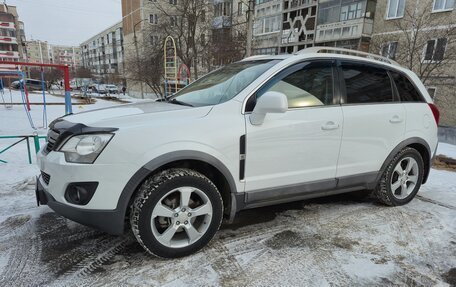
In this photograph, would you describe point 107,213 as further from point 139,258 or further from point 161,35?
point 161,35

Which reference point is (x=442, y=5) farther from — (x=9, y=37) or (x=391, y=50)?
(x=9, y=37)

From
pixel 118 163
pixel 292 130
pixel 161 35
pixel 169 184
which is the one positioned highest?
pixel 161 35

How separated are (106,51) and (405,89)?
281 ft

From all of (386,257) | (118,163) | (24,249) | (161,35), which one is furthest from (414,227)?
(161,35)

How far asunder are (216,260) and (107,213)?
96 centimetres

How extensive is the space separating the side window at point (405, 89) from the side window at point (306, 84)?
1050 millimetres

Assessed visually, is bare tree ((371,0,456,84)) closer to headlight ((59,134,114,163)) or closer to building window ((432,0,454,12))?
building window ((432,0,454,12))

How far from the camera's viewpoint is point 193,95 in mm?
3209

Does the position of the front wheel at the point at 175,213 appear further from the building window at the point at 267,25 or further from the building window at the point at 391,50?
the building window at the point at 267,25

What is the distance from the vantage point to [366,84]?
A: 3.36m

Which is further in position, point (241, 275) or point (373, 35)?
point (373, 35)

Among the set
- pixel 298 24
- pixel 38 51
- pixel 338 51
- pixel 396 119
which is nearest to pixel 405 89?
pixel 396 119

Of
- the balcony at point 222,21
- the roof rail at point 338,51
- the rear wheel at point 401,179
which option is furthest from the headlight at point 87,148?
the balcony at point 222,21

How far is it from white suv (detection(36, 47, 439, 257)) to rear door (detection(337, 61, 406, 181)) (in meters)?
0.01
